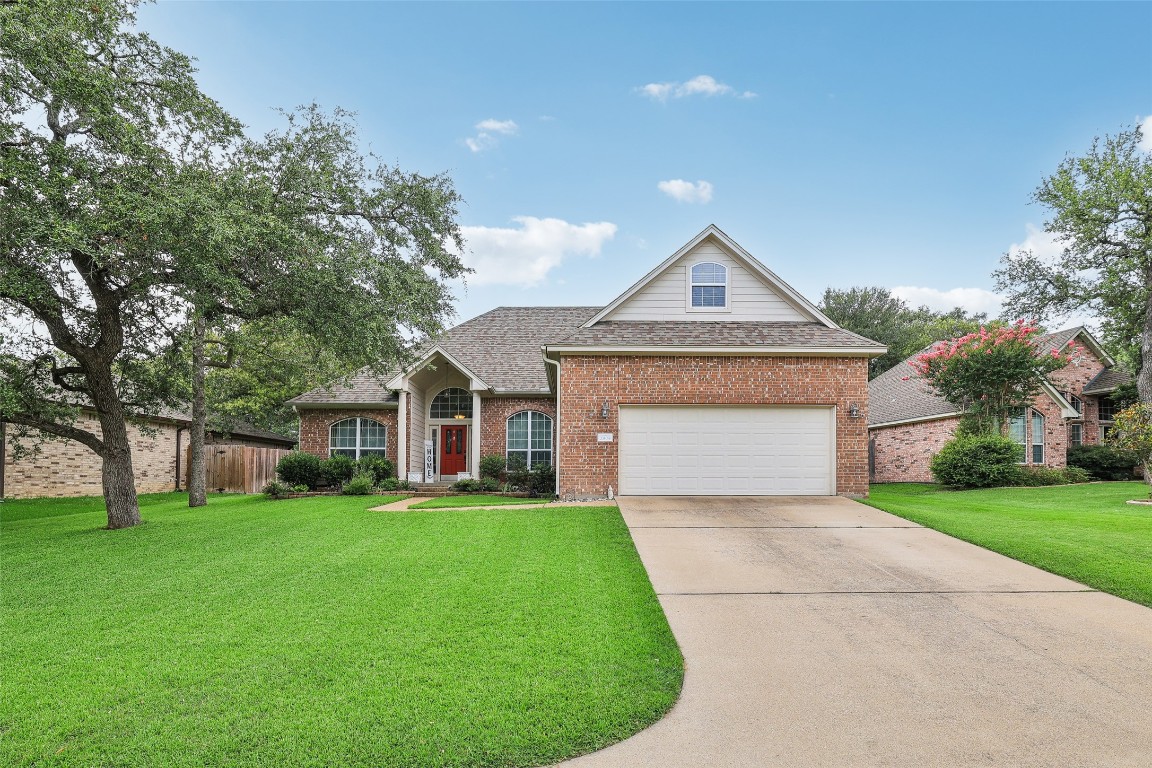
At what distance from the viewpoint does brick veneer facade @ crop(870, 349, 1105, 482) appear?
67.0ft

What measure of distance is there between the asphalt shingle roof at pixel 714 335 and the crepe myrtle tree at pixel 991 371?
6706mm

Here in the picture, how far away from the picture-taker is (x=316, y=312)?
10008mm

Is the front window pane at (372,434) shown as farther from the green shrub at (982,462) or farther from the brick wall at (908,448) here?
the brick wall at (908,448)

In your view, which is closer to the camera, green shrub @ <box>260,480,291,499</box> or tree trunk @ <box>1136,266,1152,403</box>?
green shrub @ <box>260,480,291,499</box>

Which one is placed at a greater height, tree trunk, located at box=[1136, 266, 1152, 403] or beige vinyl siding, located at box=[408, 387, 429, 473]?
tree trunk, located at box=[1136, 266, 1152, 403]

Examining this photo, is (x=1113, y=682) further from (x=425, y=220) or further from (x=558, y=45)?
(x=558, y=45)

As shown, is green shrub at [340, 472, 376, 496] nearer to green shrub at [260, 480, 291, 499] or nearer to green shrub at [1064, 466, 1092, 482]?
green shrub at [260, 480, 291, 499]

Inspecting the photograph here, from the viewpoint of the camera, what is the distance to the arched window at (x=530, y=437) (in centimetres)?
1830

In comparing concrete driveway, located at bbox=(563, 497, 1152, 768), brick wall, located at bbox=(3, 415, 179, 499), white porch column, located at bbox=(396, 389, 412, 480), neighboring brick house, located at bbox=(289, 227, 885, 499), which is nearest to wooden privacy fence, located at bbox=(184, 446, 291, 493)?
brick wall, located at bbox=(3, 415, 179, 499)

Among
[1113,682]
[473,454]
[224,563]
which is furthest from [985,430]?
[224,563]

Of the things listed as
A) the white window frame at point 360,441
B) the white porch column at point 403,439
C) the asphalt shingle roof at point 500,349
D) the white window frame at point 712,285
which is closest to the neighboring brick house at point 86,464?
the white window frame at point 360,441

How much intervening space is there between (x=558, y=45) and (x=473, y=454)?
10663mm

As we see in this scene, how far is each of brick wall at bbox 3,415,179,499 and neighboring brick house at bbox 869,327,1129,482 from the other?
23238mm

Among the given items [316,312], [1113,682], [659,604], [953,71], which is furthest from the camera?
[953,71]
